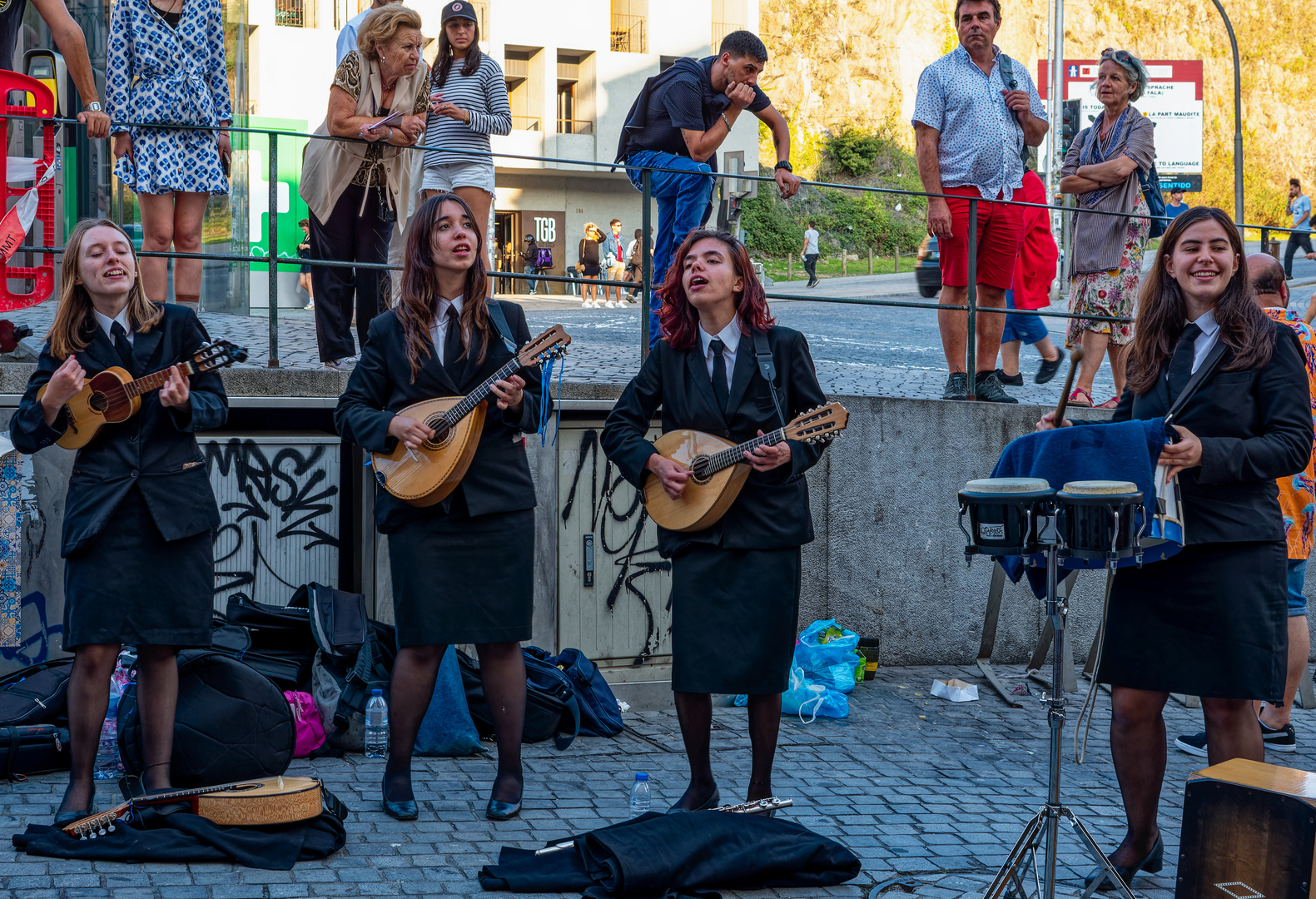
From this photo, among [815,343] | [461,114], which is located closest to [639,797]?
[461,114]

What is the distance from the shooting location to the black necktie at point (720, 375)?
5.20 meters

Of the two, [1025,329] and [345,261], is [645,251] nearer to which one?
[345,261]

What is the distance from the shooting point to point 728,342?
17.3 ft

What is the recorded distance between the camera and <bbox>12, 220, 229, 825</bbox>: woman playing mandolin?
190 inches

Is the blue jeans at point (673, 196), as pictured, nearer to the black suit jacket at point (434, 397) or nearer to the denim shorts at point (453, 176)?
the denim shorts at point (453, 176)

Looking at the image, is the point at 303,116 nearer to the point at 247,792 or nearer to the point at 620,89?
the point at 620,89

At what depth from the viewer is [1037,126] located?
27.6ft

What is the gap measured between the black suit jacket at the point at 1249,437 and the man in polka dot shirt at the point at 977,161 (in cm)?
379

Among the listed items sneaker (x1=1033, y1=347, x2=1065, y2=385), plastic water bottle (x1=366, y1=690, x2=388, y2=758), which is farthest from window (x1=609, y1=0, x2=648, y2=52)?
plastic water bottle (x1=366, y1=690, x2=388, y2=758)

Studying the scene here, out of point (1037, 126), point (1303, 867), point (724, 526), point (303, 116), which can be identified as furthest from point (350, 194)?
point (303, 116)

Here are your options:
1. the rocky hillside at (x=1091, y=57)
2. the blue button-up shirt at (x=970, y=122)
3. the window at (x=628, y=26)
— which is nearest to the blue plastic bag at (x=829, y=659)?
the blue button-up shirt at (x=970, y=122)

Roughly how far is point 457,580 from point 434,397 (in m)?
0.70

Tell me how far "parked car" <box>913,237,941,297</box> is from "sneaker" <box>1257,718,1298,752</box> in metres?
3.29

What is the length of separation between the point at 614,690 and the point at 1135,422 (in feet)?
12.6
